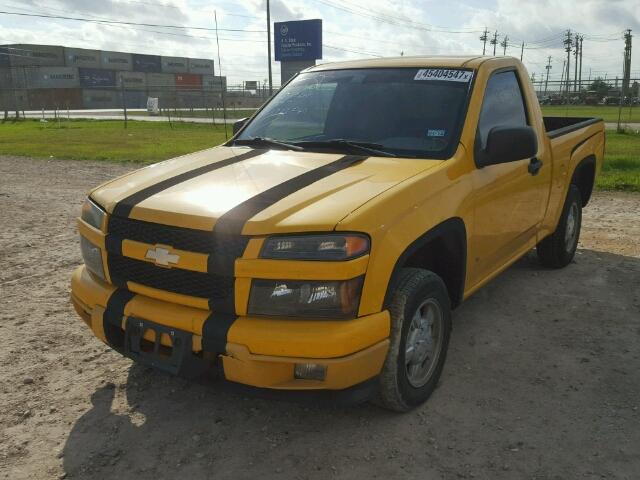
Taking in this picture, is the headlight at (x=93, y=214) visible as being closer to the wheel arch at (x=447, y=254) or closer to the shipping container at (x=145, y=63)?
the wheel arch at (x=447, y=254)

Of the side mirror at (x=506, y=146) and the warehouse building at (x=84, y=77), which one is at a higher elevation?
the warehouse building at (x=84, y=77)

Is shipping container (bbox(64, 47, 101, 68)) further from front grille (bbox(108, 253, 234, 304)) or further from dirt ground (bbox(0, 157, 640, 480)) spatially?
front grille (bbox(108, 253, 234, 304))

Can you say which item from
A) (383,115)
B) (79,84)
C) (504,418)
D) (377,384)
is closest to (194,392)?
(377,384)

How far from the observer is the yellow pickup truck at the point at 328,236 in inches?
97.6

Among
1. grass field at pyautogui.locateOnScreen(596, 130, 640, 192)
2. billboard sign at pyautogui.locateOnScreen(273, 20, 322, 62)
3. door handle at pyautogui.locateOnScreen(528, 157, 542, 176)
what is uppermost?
billboard sign at pyautogui.locateOnScreen(273, 20, 322, 62)

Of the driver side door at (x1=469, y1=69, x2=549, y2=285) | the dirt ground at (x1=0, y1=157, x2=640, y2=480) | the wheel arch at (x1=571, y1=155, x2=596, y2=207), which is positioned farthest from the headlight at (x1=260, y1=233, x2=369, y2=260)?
the wheel arch at (x1=571, y1=155, x2=596, y2=207)

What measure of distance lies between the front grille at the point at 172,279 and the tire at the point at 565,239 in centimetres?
359

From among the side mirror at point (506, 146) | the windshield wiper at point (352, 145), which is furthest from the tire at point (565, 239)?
the windshield wiper at point (352, 145)

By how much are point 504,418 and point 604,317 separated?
173 cm

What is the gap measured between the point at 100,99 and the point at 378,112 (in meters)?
81.8

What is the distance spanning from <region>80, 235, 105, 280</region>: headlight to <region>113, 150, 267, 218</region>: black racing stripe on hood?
11.2 inches

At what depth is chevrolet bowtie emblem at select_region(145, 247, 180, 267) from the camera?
2639 mm

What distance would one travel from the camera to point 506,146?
11.0ft

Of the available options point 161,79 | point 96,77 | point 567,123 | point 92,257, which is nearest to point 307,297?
point 92,257
